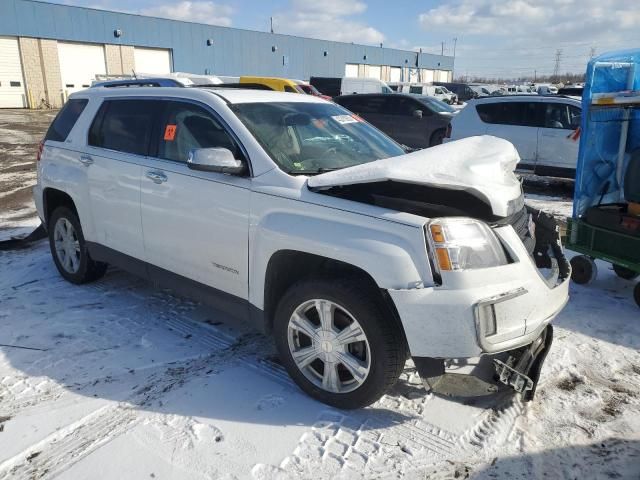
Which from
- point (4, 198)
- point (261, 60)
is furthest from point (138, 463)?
point (261, 60)

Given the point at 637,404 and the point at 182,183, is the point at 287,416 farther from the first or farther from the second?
the point at 637,404

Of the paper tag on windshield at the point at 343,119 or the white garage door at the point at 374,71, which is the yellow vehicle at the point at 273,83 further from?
the white garage door at the point at 374,71

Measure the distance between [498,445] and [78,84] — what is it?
1453 inches

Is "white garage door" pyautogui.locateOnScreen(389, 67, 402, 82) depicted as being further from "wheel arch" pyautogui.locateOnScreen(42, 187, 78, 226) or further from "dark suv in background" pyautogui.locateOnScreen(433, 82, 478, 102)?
"wheel arch" pyautogui.locateOnScreen(42, 187, 78, 226)

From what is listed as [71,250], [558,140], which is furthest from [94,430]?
[558,140]

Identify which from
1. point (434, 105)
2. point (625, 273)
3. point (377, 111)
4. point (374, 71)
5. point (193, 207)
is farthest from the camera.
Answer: point (374, 71)

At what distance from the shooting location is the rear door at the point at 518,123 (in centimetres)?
1037

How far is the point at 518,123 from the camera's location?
34.8 feet

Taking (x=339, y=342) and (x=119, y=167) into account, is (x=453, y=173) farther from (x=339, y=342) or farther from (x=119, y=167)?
(x=119, y=167)

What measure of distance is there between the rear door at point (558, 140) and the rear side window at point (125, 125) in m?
8.25

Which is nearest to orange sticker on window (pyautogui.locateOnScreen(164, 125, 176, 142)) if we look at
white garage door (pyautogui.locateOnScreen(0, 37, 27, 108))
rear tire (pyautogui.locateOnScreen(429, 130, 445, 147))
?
rear tire (pyautogui.locateOnScreen(429, 130, 445, 147))

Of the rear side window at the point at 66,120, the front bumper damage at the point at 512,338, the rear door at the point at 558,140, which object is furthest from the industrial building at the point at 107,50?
the front bumper damage at the point at 512,338

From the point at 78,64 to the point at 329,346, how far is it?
1430 inches

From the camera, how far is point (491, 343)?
2.73 meters
